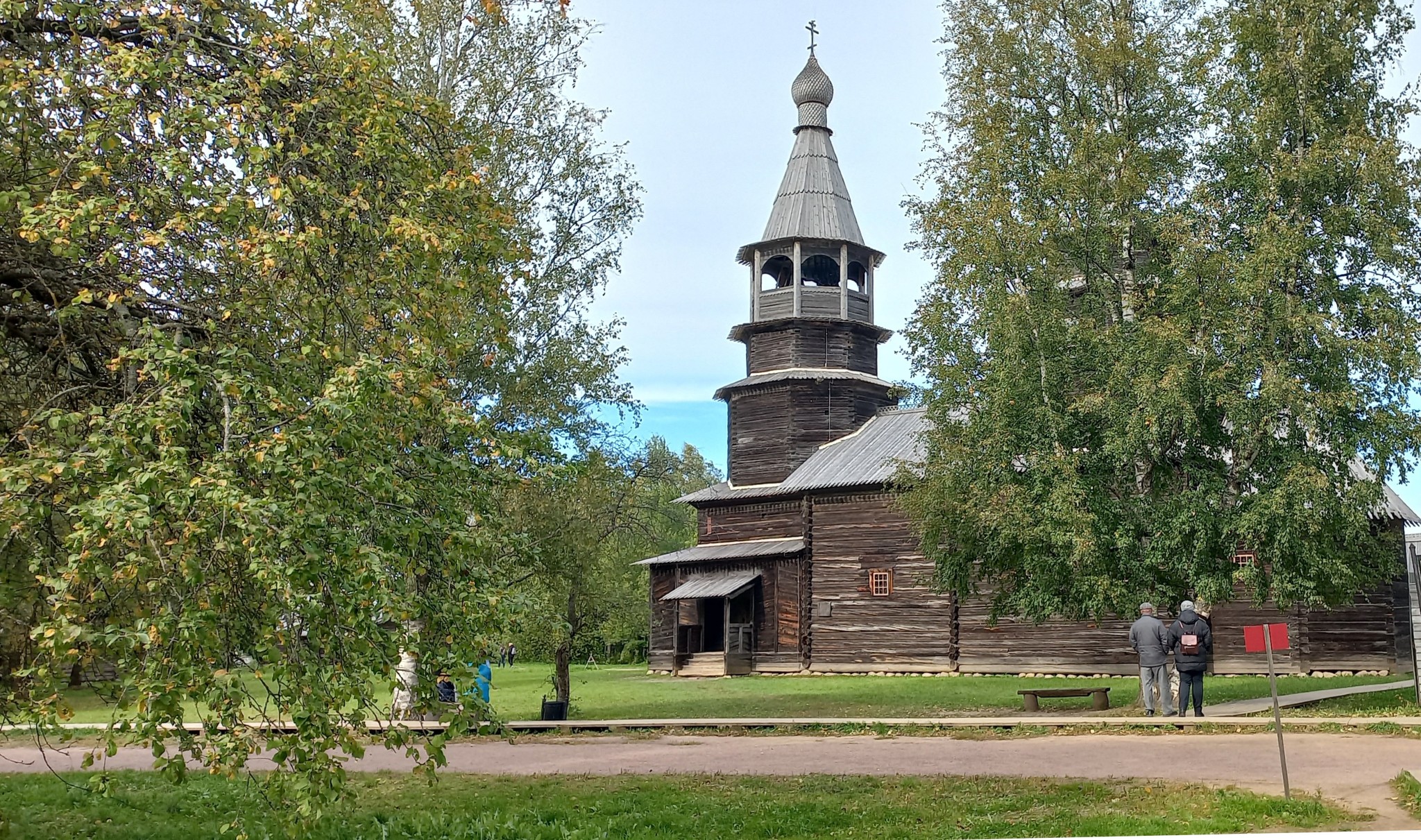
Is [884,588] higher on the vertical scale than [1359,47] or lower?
lower

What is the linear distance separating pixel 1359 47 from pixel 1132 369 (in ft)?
22.3

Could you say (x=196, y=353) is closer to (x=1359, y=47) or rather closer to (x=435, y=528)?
(x=435, y=528)

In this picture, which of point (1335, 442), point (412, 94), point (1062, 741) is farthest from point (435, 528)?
point (1335, 442)

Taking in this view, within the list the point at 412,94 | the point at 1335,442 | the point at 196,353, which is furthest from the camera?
the point at 1335,442

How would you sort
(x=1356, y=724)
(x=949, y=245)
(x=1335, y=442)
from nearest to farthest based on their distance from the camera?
1. (x=1356, y=724)
2. (x=1335, y=442)
3. (x=949, y=245)

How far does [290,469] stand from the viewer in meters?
6.59

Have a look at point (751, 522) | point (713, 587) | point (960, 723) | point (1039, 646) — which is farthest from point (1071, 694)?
point (751, 522)

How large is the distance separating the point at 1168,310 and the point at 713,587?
19634 millimetres

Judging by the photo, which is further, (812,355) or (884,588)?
(812,355)

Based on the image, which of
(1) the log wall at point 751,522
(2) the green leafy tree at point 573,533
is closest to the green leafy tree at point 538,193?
(2) the green leafy tree at point 573,533

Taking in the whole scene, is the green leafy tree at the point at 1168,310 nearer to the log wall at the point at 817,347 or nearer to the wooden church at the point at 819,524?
the wooden church at the point at 819,524

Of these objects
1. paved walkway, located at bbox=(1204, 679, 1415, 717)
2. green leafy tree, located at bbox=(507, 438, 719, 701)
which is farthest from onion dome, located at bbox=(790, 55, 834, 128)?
paved walkway, located at bbox=(1204, 679, 1415, 717)

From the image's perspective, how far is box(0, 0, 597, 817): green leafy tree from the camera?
6.40 meters

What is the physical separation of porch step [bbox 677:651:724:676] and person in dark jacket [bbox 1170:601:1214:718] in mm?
20685
